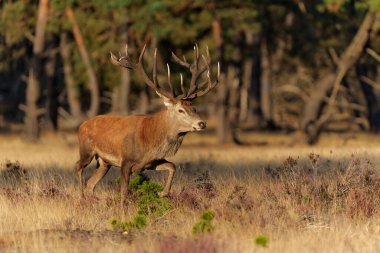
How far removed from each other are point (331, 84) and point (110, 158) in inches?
708

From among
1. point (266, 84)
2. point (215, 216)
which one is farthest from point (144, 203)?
point (266, 84)

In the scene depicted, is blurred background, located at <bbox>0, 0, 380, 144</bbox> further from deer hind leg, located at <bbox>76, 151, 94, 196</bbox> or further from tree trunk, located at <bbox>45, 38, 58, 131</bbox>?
deer hind leg, located at <bbox>76, 151, 94, 196</bbox>

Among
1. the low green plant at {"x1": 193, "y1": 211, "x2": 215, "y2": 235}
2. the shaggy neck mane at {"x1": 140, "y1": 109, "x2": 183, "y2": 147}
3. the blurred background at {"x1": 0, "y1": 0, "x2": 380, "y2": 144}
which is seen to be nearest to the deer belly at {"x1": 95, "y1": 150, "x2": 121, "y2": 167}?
the shaggy neck mane at {"x1": 140, "y1": 109, "x2": 183, "y2": 147}

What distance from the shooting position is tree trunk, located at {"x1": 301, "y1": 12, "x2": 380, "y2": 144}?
3105 centimetres

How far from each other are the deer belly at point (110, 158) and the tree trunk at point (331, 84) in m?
16.5

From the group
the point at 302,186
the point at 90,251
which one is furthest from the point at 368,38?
the point at 90,251

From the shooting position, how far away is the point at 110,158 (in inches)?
586

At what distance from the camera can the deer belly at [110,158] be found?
14.7 metres

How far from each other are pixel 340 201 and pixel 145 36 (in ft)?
73.7

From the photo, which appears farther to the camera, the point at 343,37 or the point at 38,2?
the point at 343,37

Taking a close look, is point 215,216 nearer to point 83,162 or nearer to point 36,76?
point 83,162

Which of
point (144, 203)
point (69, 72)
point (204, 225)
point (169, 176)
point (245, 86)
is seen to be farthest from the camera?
point (245, 86)

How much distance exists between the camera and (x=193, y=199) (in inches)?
523

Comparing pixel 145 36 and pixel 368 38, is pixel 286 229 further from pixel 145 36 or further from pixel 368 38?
pixel 145 36
